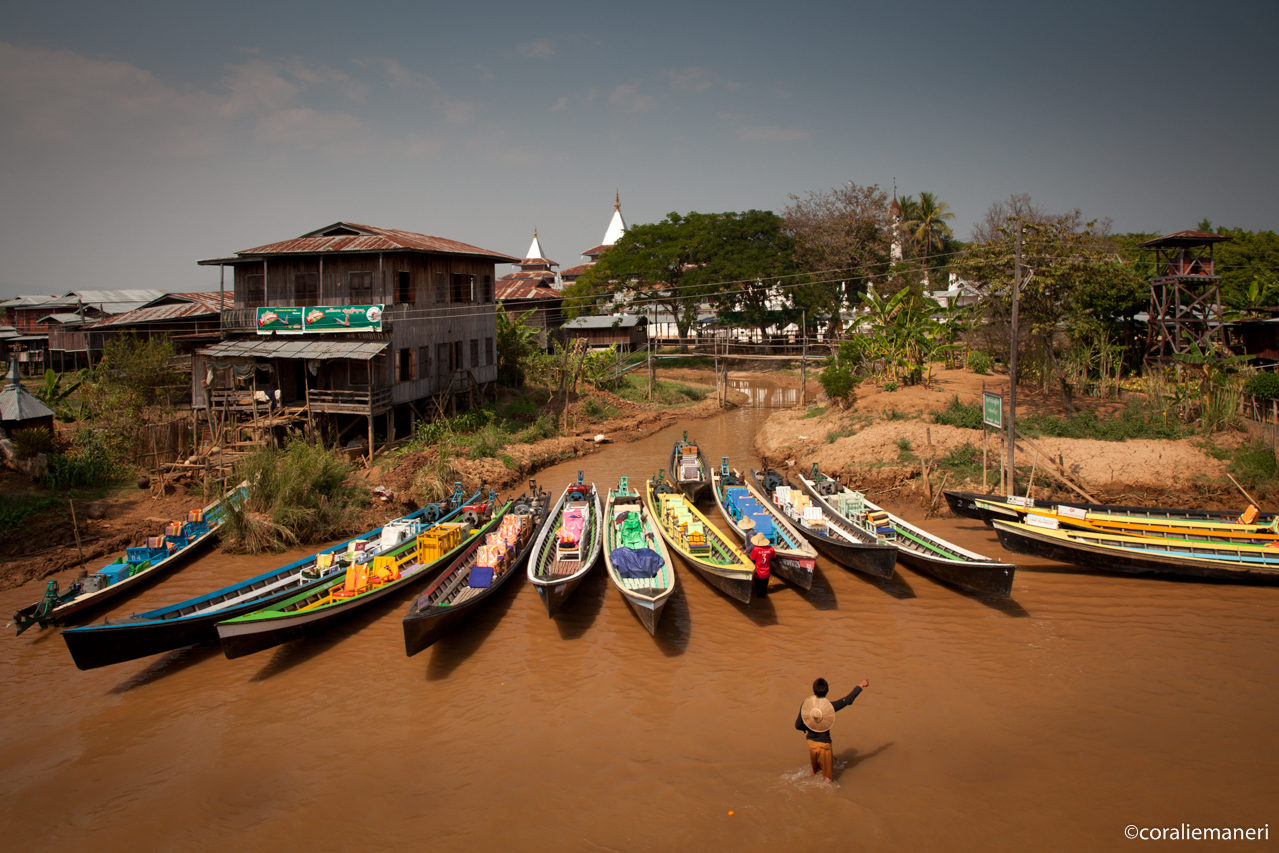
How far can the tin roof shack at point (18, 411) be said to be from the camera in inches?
711

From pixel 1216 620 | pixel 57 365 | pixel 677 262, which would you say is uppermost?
pixel 677 262

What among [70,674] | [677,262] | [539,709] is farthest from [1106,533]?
[677,262]

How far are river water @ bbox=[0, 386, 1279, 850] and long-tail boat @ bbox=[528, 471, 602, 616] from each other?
2.68ft

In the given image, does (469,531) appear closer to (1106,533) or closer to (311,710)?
(311,710)

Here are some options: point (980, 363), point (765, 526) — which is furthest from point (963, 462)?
point (980, 363)

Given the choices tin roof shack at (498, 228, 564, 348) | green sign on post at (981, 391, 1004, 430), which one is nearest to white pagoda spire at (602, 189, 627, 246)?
tin roof shack at (498, 228, 564, 348)

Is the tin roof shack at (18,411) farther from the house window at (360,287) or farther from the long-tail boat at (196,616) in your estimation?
the long-tail boat at (196,616)

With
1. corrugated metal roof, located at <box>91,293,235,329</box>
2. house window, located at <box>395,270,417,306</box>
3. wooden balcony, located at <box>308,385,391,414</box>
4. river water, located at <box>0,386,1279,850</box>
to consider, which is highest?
house window, located at <box>395,270,417,306</box>

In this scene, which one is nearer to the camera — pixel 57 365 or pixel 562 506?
pixel 562 506

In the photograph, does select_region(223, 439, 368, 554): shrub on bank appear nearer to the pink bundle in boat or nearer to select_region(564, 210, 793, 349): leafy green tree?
the pink bundle in boat

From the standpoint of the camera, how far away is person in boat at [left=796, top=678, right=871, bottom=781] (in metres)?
7.35

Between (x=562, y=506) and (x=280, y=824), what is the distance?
9657 millimetres

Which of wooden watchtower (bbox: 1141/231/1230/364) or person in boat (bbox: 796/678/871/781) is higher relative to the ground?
wooden watchtower (bbox: 1141/231/1230/364)

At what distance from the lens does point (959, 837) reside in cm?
714
